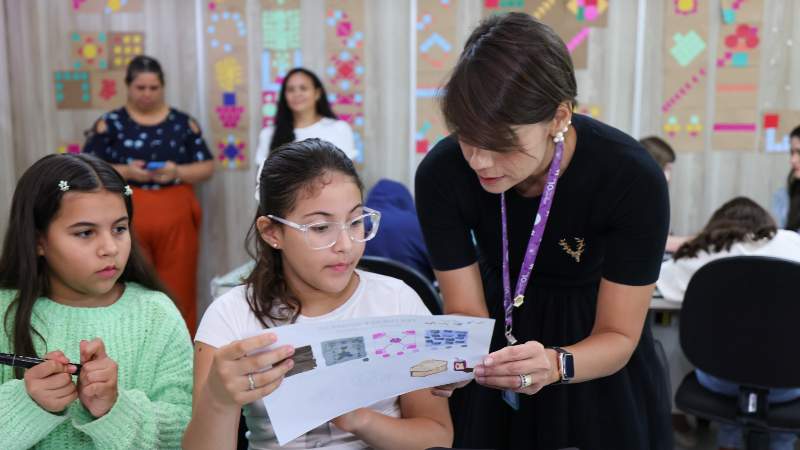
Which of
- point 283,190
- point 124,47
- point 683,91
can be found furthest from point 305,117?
point 283,190

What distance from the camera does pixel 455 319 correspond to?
3.43ft

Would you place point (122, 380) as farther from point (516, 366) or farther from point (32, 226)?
point (516, 366)

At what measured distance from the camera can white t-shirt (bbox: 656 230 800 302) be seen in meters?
2.44

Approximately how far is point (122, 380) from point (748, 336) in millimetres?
1903

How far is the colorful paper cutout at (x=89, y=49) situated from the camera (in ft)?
13.8

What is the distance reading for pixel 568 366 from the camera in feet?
3.86

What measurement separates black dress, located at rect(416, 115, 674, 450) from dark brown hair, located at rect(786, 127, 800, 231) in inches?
82.8

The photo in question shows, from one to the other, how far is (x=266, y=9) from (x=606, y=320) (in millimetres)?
3483

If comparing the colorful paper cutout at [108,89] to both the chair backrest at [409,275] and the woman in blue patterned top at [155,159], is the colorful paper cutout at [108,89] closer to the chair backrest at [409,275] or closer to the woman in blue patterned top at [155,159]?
the woman in blue patterned top at [155,159]

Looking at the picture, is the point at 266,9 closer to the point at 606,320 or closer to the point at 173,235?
the point at 173,235

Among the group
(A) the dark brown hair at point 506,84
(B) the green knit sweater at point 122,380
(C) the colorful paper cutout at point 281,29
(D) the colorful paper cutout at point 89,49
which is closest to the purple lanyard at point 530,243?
(A) the dark brown hair at point 506,84

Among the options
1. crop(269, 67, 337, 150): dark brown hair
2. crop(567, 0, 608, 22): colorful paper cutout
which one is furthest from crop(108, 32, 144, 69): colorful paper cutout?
crop(567, 0, 608, 22): colorful paper cutout

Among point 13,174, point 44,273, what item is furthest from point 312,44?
point 44,273

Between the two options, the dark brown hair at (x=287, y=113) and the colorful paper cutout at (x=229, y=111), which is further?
the colorful paper cutout at (x=229, y=111)
